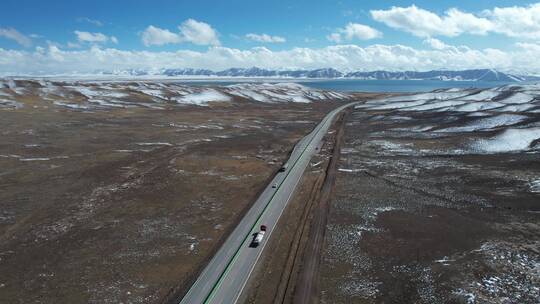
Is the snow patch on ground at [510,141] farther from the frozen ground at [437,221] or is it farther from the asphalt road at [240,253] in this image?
the asphalt road at [240,253]

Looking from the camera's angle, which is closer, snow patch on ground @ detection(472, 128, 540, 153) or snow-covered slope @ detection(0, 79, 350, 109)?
snow patch on ground @ detection(472, 128, 540, 153)

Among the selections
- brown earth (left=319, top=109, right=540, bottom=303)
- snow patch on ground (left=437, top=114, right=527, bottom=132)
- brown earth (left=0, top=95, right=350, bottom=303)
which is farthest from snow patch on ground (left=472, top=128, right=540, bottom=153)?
brown earth (left=0, top=95, right=350, bottom=303)

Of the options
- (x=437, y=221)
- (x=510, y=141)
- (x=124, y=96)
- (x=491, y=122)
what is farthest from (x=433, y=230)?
(x=124, y=96)

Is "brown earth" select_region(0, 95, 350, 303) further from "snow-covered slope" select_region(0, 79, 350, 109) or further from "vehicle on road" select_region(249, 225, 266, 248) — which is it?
"snow-covered slope" select_region(0, 79, 350, 109)

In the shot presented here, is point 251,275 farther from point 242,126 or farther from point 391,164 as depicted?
point 242,126

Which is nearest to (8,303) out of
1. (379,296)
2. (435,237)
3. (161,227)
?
(161,227)

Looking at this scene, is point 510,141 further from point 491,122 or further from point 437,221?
point 437,221
